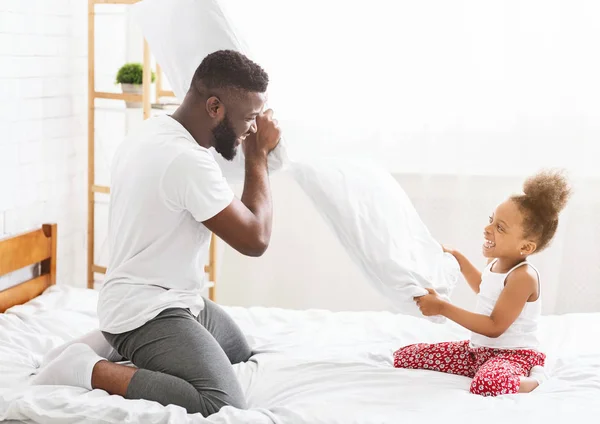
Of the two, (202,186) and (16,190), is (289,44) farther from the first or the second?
(202,186)

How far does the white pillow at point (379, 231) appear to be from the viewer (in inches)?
83.7

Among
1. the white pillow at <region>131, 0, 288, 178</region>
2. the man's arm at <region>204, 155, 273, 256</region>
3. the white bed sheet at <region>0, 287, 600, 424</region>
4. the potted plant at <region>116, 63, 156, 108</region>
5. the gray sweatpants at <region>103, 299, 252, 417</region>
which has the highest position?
the white pillow at <region>131, 0, 288, 178</region>

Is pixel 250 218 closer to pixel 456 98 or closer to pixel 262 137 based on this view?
pixel 262 137

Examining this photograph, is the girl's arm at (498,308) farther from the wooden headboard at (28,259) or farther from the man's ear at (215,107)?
the wooden headboard at (28,259)

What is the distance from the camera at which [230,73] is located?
1977 millimetres

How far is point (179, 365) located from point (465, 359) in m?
0.76

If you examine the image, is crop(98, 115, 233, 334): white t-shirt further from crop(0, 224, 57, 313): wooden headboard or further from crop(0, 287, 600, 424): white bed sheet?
crop(0, 224, 57, 313): wooden headboard

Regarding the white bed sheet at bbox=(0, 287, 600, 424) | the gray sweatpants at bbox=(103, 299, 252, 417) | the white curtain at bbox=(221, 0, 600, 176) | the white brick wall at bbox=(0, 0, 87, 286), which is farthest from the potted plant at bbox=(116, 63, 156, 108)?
the gray sweatpants at bbox=(103, 299, 252, 417)

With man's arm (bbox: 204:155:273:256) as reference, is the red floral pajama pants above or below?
below

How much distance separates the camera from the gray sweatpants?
1815mm

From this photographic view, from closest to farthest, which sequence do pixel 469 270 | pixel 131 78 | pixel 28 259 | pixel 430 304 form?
pixel 430 304
pixel 469 270
pixel 28 259
pixel 131 78

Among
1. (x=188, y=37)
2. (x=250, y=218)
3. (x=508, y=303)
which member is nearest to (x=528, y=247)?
(x=508, y=303)

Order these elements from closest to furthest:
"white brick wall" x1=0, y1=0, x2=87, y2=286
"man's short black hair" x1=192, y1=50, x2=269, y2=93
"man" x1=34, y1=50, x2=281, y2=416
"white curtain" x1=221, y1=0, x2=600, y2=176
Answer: "man" x1=34, y1=50, x2=281, y2=416
"man's short black hair" x1=192, y1=50, x2=269, y2=93
"white brick wall" x1=0, y1=0, x2=87, y2=286
"white curtain" x1=221, y1=0, x2=600, y2=176

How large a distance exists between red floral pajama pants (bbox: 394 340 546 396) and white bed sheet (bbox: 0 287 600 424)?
0.06m
